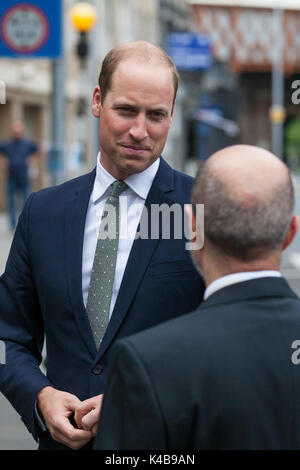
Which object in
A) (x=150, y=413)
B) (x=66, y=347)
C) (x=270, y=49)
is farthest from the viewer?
(x=270, y=49)

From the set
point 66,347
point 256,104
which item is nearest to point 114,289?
point 66,347

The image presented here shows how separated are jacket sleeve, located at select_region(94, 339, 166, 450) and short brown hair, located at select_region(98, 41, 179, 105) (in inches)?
41.6

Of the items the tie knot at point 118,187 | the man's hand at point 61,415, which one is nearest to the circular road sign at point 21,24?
the tie knot at point 118,187

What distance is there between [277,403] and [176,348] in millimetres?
220

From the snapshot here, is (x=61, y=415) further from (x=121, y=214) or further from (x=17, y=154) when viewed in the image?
(x=17, y=154)

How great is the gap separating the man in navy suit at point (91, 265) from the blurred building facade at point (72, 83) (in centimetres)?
1120

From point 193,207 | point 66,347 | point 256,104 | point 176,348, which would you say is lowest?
point 256,104

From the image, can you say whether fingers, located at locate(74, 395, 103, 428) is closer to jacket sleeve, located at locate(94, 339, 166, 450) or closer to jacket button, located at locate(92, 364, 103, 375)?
jacket button, located at locate(92, 364, 103, 375)

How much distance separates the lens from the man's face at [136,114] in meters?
2.83

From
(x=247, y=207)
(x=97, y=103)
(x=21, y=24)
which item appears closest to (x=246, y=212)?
(x=247, y=207)

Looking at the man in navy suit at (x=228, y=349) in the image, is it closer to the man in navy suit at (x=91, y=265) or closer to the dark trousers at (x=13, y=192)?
the man in navy suit at (x=91, y=265)

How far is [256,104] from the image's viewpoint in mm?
81375

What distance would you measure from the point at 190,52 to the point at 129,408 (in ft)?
95.7

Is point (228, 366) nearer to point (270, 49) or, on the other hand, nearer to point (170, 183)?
point (170, 183)
